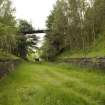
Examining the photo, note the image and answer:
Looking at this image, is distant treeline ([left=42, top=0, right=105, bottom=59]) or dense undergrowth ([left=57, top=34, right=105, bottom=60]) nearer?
dense undergrowth ([left=57, top=34, right=105, bottom=60])

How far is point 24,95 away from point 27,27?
84.2m

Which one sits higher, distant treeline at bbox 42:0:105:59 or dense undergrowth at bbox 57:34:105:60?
distant treeline at bbox 42:0:105:59

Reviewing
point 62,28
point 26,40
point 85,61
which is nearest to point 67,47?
point 62,28

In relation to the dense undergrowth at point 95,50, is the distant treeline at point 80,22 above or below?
above

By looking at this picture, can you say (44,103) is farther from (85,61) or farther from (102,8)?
(102,8)

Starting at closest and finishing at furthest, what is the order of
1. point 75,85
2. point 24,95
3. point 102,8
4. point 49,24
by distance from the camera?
point 24,95
point 75,85
point 102,8
point 49,24

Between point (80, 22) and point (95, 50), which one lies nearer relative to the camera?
point (95, 50)

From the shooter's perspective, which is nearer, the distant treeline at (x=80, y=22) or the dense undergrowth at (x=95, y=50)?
the dense undergrowth at (x=95, y=50)

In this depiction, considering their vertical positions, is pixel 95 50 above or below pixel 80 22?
Answer: below

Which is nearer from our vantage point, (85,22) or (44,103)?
(44,103)

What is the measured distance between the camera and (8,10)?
160 ft

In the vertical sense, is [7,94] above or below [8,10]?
below

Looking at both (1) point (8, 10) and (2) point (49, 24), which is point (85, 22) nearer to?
(1) point (8, 10)

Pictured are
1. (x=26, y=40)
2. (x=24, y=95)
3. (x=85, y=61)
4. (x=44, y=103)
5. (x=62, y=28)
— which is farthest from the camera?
(x=26, y=40)
